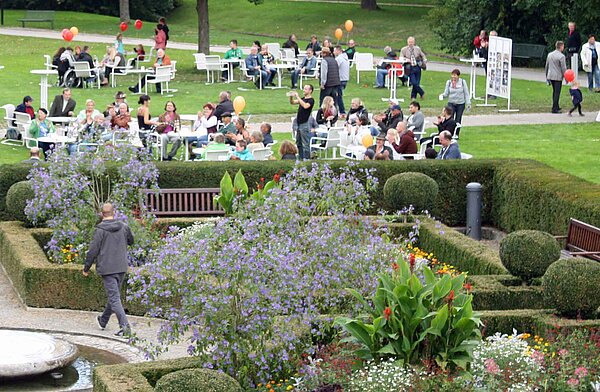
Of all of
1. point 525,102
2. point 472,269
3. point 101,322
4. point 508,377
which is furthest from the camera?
point 525,102

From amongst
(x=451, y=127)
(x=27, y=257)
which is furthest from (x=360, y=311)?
(x=451, y=127)

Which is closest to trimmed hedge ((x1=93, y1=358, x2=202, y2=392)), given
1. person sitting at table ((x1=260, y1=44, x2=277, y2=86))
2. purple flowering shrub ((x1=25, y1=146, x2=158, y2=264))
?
purple flowering shrub ((x1=25, y1=146, x2=158, y2=264))

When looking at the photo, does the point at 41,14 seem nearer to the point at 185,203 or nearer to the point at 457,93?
the point at 457,93

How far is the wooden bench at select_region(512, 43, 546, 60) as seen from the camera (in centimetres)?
3806

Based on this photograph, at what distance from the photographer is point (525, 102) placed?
30.5 metres

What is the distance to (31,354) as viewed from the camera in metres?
11.7

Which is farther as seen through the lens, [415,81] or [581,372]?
[415,81]

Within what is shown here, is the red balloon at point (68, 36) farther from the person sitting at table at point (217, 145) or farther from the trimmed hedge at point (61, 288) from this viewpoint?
the trimmed hedge at point (61, 288)

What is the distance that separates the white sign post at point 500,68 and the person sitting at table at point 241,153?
9.35 meters

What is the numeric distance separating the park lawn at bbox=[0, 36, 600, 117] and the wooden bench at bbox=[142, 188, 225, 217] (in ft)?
31.4

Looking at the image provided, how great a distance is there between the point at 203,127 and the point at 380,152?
380cm

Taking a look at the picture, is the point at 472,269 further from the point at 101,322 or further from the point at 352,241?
the point at 101,322

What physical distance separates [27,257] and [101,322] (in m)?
1.92

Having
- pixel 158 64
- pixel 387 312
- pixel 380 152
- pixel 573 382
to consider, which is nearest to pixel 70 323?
pixel 387 312
